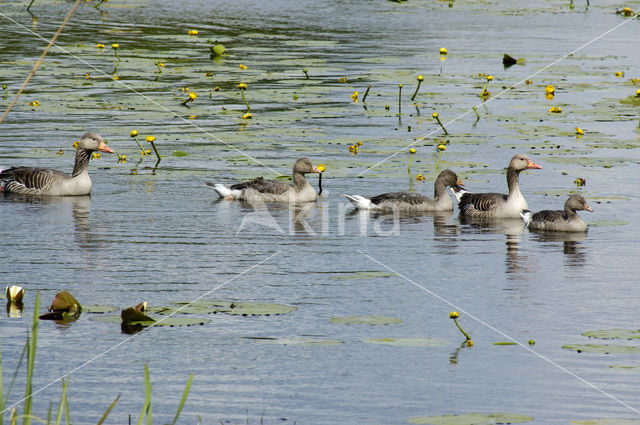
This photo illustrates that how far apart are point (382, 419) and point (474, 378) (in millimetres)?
1122

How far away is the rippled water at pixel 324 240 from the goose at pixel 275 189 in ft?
0.72

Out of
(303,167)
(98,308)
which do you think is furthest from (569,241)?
(98,308)

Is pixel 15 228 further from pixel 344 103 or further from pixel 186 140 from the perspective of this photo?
pixel 344 103

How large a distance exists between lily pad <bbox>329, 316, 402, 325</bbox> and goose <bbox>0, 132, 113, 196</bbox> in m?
6.99

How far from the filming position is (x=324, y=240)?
45.1ft

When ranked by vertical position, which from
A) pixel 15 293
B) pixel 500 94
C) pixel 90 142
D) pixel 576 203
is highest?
pixel 500 94

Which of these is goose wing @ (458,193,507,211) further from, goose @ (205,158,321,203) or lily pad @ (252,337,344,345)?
lily pad @ (252,337,344,345)

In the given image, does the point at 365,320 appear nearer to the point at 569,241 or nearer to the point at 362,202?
the point at 569,241

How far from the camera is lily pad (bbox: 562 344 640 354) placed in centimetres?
918

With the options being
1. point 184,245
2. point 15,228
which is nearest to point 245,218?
point 184,245

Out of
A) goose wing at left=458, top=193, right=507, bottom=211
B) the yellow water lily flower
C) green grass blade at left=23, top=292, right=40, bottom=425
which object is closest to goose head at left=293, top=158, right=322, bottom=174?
goose wing at left=458, top=193, right=507, bottom=211

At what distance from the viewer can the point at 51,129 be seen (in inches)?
800

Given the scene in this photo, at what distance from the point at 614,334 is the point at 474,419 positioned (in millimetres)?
2502

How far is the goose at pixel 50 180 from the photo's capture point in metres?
15.9
